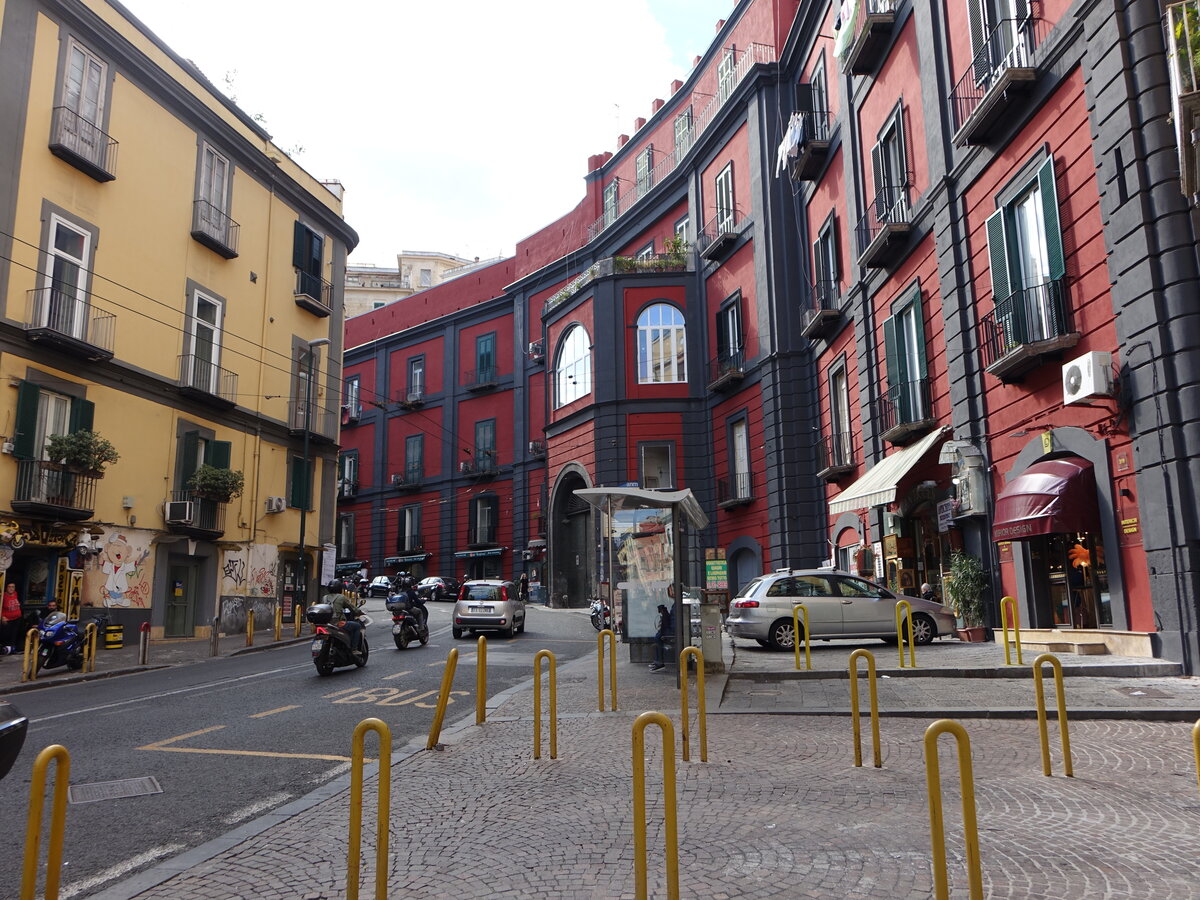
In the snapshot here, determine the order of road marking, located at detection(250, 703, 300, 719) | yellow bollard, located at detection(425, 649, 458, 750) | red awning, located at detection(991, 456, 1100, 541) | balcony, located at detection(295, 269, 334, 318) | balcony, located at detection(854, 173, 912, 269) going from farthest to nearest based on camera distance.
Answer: balcony, located at detection(295, 269, 334, 318), balcony, located at detection(854, 173, 912, 269), red awning, located at detection(991, 456, 1100, 541), road marking, located at detection(250, 703, 300, 719), yellow bollard, located at detection(425, 649, 458, 750)

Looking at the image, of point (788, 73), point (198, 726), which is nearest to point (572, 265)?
point (788, 73)

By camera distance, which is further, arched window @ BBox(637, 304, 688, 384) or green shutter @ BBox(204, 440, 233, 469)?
arched window @ BBox(637, 304, 688, 384)

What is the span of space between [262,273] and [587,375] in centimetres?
1294

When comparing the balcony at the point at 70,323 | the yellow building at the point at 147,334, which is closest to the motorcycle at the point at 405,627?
the yellow building at the point at 147,334

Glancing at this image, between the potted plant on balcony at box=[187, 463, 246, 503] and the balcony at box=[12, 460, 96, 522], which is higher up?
the potted plant on balcony at box=[187, 463, 246, 503]

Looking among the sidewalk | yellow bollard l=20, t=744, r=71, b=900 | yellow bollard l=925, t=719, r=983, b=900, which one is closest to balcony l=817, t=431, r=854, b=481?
the sidewalk

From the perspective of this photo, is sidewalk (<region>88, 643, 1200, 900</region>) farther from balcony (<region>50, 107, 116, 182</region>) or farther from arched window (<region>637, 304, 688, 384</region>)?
arched window (<region>637, 304, 688, 384</region>)

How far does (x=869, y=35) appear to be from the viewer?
20.4 meters

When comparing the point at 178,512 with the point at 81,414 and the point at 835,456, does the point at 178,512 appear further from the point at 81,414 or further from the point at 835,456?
the point at 835,456

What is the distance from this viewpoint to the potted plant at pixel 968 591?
53.7 feet

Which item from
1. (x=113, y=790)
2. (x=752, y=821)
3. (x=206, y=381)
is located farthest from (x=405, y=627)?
(x=752, y=821)

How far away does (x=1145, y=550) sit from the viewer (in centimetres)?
1202

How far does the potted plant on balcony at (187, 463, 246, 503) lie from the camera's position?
81.8ft

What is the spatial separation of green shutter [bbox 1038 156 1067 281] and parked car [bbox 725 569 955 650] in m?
6.17
